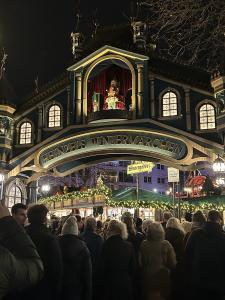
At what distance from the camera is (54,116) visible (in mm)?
23094

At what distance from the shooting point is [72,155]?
71.2 ft

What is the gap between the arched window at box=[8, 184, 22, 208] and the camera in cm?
2366

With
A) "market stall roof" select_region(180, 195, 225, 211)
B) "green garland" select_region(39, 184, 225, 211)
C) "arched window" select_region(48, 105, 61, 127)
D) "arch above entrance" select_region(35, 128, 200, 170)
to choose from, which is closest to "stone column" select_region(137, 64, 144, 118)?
"arch above entrance" select_region(35, 128, 200, 170)

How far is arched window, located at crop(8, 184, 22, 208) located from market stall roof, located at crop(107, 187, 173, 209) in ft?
22.4

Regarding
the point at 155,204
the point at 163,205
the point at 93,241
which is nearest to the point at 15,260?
the point at 93,241

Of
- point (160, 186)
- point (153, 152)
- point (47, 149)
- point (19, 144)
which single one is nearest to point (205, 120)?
point (153, 152)

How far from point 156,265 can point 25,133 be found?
59.7 feet

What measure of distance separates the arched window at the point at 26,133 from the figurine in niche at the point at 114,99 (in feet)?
15.3

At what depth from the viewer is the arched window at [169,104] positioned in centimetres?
2078

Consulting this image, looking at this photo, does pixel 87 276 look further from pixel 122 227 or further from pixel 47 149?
pixel 47 149

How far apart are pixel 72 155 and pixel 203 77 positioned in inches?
318

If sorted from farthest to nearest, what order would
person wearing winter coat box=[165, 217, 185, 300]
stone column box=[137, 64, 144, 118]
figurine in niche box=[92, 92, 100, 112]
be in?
figurine in niche box=[92, 92, 100, 112] < stone column box=[137, 64, 144, 118] < person wearing winter coat box=[165, 217, 185, 300]

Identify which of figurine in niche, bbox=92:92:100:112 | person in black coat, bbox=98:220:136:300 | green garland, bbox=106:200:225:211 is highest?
figurine in niche, bbox=92:92:100:112

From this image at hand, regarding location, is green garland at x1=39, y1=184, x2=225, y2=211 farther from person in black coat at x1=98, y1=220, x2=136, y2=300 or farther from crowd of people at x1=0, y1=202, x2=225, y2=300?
person in black coat at x1=98, y1=220, x2=136, y2=300
